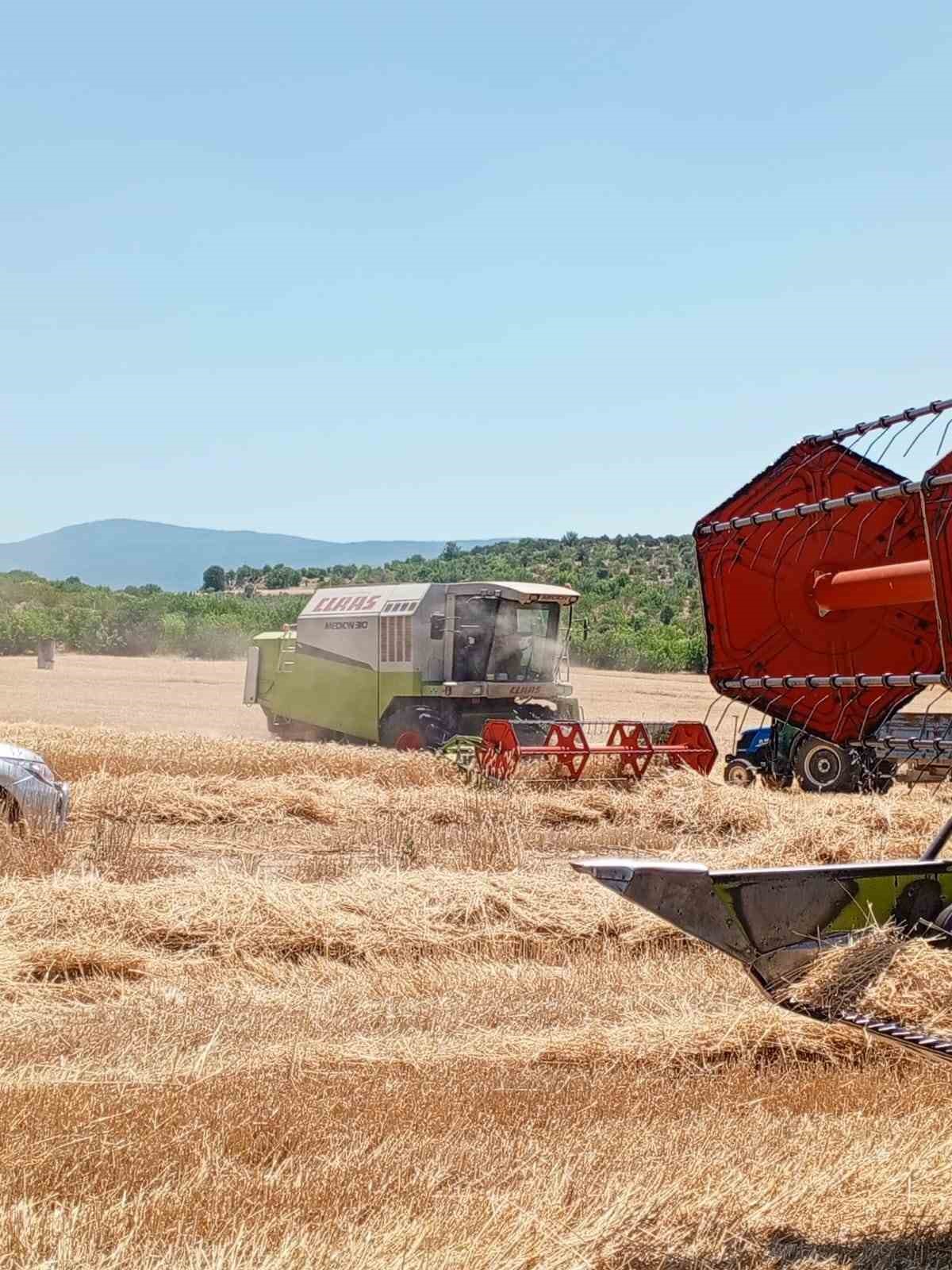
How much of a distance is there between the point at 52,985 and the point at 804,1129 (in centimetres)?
381

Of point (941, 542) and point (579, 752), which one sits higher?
point (941, 542)

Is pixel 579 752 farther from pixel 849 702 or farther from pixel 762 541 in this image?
pixel 849 702

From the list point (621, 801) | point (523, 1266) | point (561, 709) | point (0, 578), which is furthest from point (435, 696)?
point (0, 578)

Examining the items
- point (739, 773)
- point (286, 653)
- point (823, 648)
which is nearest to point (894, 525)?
point (823, 648)

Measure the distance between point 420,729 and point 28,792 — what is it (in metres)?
9.69

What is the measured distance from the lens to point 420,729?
19891 mm

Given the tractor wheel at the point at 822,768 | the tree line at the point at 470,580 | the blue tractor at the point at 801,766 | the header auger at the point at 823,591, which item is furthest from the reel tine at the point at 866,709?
the tree line at the point at 470,580

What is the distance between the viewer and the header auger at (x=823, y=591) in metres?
4.13

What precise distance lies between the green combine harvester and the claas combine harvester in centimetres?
1481

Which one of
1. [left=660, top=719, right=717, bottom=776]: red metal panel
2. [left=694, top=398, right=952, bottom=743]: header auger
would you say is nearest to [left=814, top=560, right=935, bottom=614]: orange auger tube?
[left=694, top=398, right=952, bottom=743]: header auger

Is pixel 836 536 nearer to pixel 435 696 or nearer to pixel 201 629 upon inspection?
pixel 435 696

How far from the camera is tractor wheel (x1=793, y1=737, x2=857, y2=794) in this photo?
1471 centimetres

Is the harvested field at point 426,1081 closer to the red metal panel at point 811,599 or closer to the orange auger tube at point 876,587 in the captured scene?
the red metal panel at point 811,599

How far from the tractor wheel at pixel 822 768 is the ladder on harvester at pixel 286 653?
9491 millimetres
